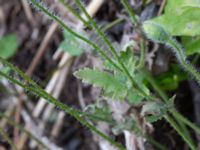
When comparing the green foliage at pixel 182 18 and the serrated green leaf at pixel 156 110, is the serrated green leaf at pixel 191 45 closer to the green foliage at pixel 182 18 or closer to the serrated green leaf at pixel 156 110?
the green foliage at pixel 182 18

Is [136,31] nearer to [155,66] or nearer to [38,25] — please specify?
[155,66]

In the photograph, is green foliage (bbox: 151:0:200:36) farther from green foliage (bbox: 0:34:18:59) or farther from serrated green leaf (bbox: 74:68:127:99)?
green foliage (bbox: 0:34:18:59)

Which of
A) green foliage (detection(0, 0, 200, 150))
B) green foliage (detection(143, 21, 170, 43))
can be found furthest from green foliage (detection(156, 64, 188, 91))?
green foliage (detection(143, 21, 170, 43))

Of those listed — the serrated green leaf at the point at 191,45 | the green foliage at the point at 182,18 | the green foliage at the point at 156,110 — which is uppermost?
the green foliage at the point at 182,18

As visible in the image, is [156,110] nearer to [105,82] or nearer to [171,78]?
[105,82]

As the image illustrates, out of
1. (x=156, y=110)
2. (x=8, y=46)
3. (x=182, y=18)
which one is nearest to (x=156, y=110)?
(x=156, y=110)

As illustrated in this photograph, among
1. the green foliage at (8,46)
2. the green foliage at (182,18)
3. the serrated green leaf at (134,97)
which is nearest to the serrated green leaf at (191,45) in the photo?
the green foliage at (182,18)
